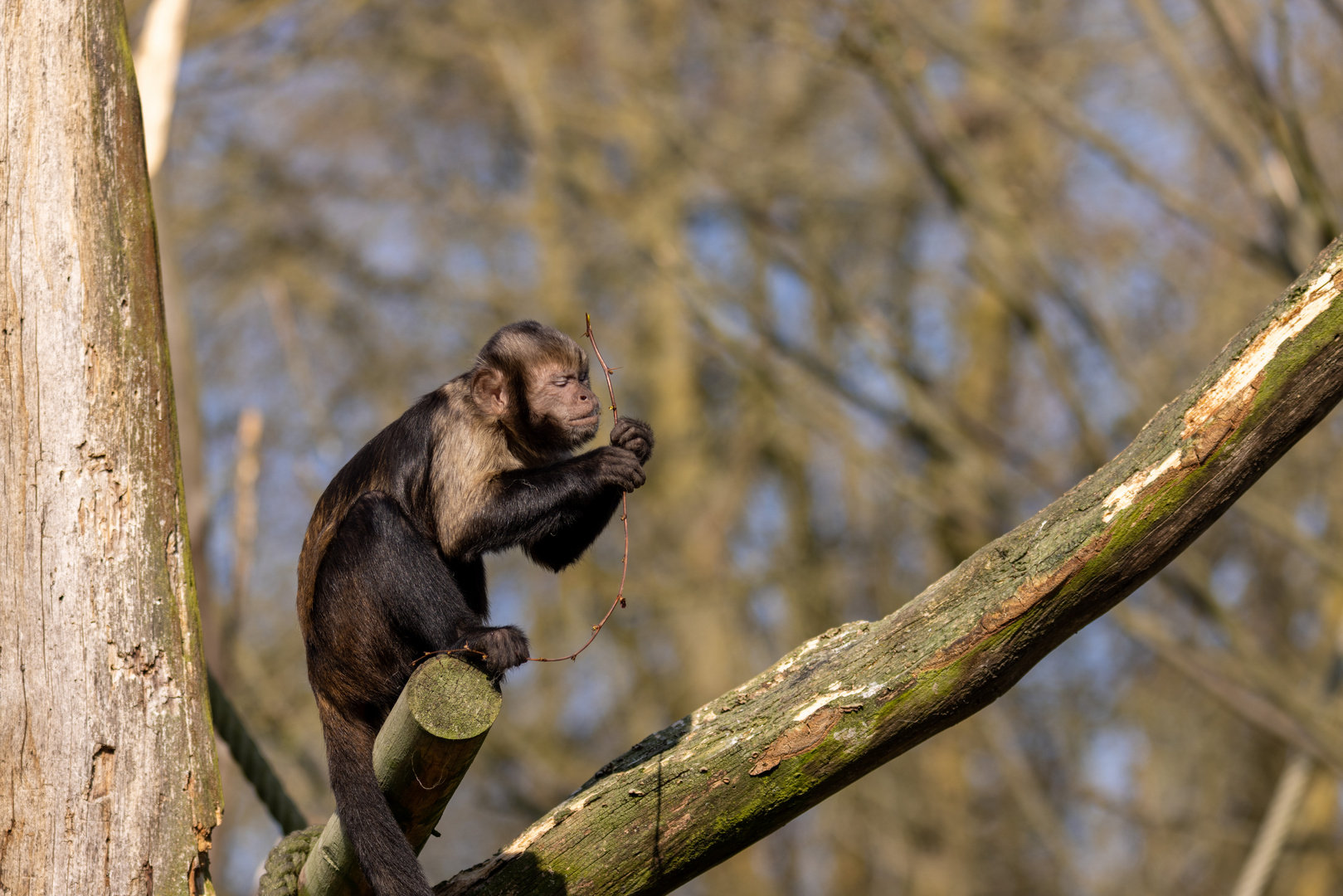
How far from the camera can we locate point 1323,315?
3025 millimetres

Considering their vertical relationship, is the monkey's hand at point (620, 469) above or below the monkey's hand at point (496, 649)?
above

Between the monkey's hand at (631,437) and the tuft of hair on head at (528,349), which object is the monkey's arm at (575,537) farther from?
the tuft of hair on head at (528,349)

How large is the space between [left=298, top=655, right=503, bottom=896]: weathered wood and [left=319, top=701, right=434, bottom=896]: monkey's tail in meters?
0.05

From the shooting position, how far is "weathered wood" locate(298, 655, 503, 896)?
3.12 metres

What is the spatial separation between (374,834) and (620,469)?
1.36 meters

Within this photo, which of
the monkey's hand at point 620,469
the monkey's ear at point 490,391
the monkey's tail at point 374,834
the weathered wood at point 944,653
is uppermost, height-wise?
the monkey's ear at point 490,391

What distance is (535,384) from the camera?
4.70m

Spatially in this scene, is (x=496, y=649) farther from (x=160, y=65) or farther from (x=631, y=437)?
(x=160, y=65)

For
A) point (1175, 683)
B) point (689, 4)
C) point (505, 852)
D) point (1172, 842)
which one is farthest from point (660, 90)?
point (505, 852)

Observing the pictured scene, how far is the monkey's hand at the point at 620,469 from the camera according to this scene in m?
4.02

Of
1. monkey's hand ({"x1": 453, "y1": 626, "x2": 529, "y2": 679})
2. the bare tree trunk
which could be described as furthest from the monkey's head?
the bare tree trunk

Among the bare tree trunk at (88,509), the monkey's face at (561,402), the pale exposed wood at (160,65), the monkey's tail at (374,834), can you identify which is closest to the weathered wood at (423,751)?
the monkey's tail at (374,834)

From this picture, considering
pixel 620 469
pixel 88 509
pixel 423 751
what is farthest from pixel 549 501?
pixel 88 509

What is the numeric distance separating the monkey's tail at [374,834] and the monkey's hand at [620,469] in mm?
1161
